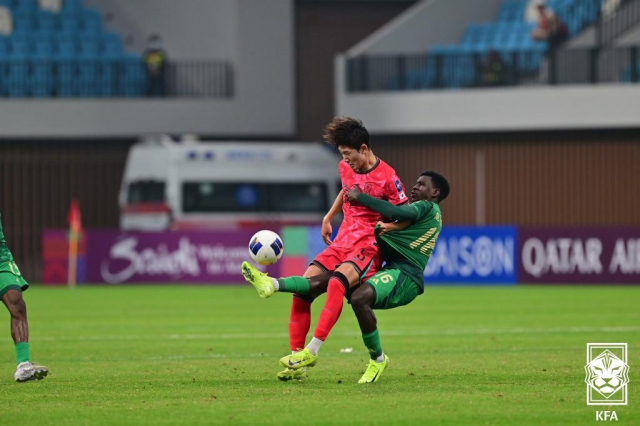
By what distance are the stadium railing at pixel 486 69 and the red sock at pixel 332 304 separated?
891 inches

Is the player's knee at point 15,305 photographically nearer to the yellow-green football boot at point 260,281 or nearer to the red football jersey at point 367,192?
the yellow-green football boot at point 260,281

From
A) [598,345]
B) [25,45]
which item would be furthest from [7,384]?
[25,45]

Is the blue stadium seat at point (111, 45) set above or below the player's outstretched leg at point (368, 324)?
above

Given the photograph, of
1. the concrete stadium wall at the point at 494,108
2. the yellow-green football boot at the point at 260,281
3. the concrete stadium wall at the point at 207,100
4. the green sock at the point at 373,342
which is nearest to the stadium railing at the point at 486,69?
the concrete stadium wall at the point at 494,108

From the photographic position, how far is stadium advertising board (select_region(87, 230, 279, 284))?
1172 inches

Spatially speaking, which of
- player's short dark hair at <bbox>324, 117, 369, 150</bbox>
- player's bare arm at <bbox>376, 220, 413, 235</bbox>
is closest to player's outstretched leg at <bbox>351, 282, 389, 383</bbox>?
player's bare arm at <bbox>376, 220, 413, 235</bbox>

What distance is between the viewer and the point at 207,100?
36344 mm

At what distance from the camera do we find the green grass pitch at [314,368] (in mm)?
9109

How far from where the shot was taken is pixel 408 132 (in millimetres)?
34719

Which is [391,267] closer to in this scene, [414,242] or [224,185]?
[414,242]

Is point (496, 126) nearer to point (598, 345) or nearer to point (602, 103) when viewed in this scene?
point (602, 103)

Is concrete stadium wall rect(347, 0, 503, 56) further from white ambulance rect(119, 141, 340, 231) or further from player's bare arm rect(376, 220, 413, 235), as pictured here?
player's bare arm rect(376, 220, 413, 235)

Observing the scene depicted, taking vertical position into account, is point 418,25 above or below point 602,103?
above

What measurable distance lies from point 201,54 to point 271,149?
273 inches
